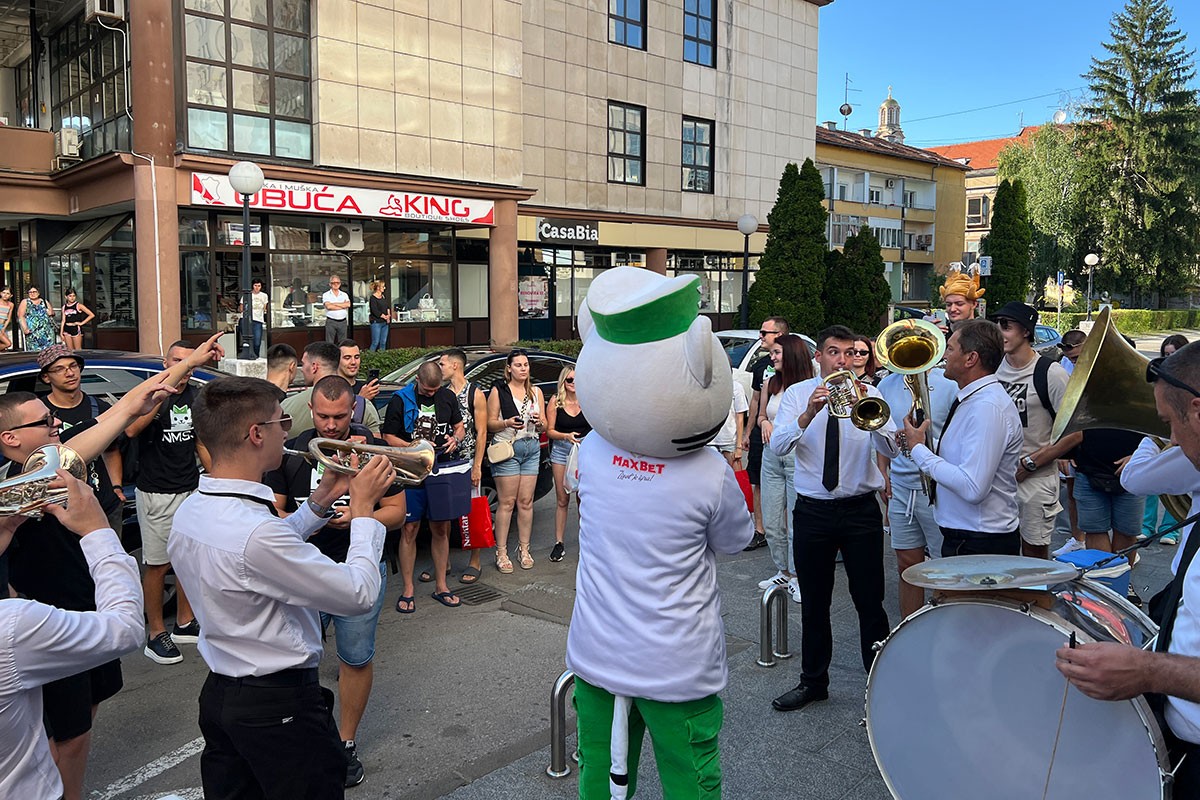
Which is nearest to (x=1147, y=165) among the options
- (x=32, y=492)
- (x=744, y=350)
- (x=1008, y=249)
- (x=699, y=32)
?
(x=1008, y=249)

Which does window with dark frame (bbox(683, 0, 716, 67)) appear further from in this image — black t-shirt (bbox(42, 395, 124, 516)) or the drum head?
the drum head

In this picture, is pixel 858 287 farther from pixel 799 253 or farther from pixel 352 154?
pixel 352 154

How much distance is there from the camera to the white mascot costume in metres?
2.86

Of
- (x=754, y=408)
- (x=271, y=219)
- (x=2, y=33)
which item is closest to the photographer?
(x=754, y=408)

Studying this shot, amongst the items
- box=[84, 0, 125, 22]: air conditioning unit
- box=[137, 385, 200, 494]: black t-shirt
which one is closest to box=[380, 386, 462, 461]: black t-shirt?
box=[137, 385, 200, 494]: black t-shirt

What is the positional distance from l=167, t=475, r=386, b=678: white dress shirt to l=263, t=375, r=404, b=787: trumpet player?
1077 millimetres

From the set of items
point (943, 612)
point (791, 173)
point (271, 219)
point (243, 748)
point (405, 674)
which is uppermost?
point (791, 173)

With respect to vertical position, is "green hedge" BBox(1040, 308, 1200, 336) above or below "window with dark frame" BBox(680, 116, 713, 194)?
below

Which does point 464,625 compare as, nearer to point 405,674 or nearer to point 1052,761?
point 405,674

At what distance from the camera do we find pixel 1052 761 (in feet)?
8.70

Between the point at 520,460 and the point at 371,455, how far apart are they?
4.70m

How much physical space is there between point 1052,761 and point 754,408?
20.3ft

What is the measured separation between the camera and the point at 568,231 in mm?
23531

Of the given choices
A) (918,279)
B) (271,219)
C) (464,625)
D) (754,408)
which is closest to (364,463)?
(464,625)
